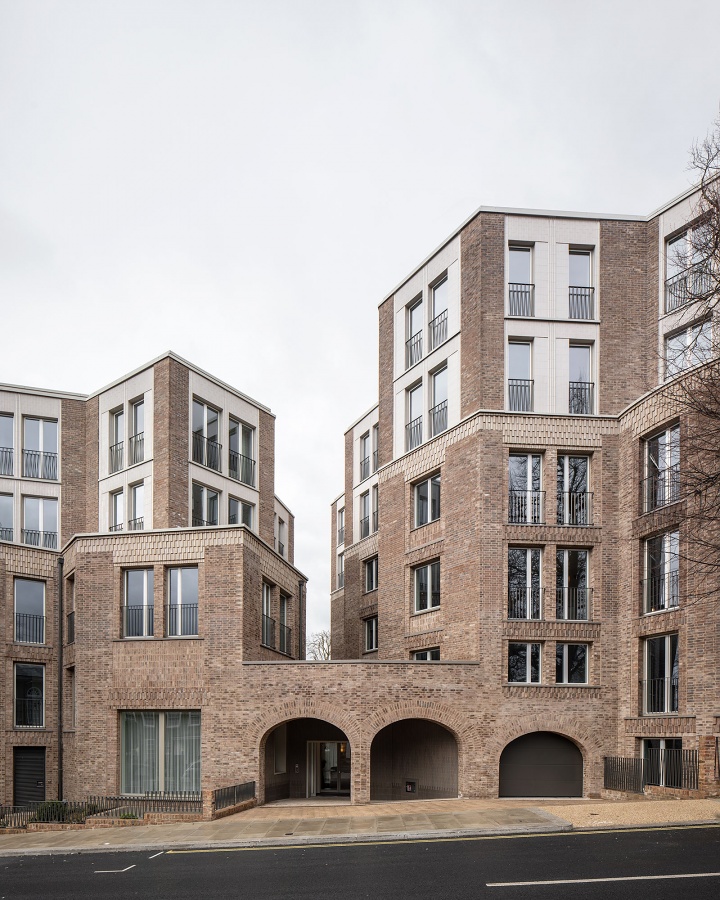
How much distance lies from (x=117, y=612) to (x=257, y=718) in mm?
5272

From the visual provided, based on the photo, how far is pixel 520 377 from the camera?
32188 mm

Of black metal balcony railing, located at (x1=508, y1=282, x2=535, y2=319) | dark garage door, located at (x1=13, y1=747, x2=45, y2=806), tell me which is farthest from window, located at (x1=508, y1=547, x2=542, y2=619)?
dark garage door, located at (x1=13, y1=747, x2=45, y2=806)

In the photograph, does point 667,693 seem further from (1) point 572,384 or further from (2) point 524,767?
(1) point 572,384

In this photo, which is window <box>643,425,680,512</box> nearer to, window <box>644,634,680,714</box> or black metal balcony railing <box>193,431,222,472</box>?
window <box>644,634,680,714</box>

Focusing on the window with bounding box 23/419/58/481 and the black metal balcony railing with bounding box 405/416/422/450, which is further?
the window with bounding box 23/419/58/481

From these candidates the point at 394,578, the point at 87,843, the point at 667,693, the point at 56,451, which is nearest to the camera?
the point at 87,843

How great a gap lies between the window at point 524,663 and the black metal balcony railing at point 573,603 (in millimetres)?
1323

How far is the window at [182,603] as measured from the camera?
29.1 meters

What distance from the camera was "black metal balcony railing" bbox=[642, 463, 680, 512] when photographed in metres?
27.6

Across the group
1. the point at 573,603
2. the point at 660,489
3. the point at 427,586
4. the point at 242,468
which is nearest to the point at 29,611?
the point at 242,468

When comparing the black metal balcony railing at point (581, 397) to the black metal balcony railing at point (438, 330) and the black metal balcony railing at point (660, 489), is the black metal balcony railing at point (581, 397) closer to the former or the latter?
the black metal balcony railing at point (660, 489)

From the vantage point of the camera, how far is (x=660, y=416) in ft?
93.6

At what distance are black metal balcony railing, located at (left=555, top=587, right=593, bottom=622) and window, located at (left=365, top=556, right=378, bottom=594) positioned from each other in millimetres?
15485

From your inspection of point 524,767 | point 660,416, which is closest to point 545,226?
point 660,416
